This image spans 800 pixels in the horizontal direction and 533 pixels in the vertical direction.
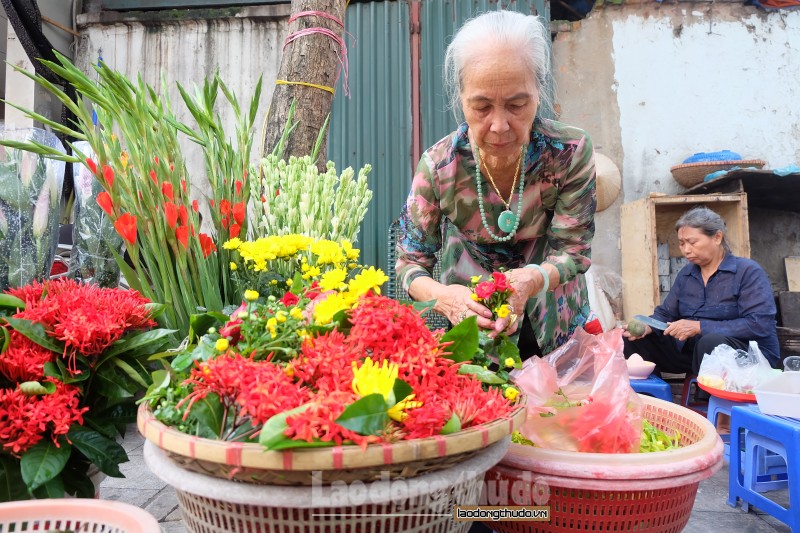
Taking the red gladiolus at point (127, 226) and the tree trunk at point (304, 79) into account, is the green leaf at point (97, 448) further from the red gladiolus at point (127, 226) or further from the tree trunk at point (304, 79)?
the tree trunk at point (304, 79)

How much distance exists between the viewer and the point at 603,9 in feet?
13.6

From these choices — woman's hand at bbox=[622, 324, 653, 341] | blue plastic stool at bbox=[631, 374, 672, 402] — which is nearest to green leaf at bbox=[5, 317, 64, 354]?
blue plastic stool at bbox=[631, 374, 672, 402]

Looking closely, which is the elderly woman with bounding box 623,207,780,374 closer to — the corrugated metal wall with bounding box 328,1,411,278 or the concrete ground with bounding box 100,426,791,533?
the concrete ground with bounding box 100,426,791,533

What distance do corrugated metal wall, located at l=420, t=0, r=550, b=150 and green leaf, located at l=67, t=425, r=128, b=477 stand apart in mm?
3125

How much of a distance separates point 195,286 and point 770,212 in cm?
→ 464

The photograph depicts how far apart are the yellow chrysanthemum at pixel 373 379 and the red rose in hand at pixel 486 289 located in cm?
40

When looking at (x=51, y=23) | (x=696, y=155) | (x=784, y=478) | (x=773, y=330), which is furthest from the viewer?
(x=51, y=23)

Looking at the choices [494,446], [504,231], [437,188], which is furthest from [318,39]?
[494,446]

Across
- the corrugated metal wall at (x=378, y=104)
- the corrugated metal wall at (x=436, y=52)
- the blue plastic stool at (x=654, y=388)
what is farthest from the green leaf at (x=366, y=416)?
the corrugated metal wall at (x=436, y=52)

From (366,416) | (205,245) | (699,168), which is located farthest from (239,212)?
(699,168)

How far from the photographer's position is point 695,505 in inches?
75.4

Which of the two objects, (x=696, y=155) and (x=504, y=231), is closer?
(x=504, y=231)

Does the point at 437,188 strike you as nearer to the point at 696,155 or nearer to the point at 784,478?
the point at 784,478

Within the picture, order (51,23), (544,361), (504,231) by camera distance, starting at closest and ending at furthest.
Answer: (544,361) → (504,231) → (51,23)
